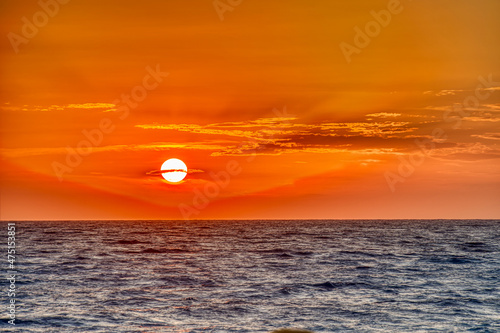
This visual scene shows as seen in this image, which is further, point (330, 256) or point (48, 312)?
point (330, 256)

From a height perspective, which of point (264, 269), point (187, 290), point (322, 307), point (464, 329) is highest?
point (264, 269)

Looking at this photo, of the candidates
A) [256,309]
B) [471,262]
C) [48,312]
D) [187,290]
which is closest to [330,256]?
[471,262]

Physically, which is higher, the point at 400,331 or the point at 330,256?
the point at 330,256

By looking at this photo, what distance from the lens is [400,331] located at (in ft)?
79.4

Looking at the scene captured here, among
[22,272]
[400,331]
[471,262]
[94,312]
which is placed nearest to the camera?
[400,331]

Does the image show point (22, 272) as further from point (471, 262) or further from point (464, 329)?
point (471, 262)

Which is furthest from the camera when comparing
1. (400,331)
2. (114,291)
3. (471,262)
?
(471,262)

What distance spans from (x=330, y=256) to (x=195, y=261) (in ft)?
46.4

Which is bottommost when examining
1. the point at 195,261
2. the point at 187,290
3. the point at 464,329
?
the point at 464,329


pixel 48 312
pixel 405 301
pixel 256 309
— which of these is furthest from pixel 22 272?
pixel 405 301

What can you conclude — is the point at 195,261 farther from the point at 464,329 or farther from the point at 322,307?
the point at 464,329

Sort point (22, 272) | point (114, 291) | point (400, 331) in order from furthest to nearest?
point (22, 272), point (114, 291), point (400, 331)

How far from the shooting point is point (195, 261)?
53.7 m

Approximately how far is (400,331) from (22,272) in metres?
29.7
